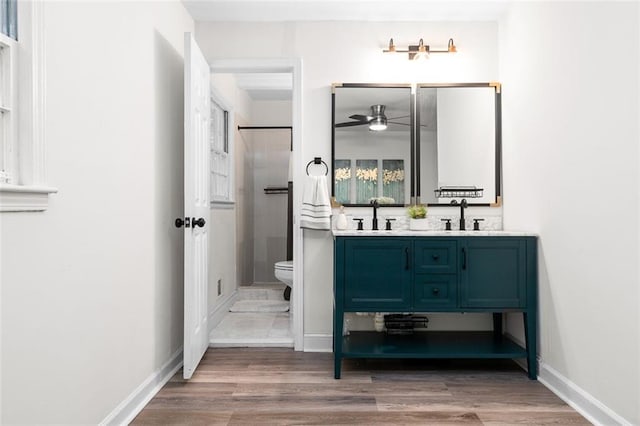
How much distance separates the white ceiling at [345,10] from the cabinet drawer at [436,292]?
185 centimetres

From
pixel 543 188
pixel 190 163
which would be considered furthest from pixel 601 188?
pixel 190 163

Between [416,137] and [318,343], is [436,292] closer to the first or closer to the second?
[318,343]

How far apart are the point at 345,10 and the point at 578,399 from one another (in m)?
2.77

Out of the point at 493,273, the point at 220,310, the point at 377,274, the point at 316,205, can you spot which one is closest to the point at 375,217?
the point at 316,205

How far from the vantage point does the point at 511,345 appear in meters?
2.83

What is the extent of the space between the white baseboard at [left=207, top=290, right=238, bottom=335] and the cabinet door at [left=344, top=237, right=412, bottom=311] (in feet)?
4.39

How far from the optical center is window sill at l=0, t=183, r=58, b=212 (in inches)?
50.9

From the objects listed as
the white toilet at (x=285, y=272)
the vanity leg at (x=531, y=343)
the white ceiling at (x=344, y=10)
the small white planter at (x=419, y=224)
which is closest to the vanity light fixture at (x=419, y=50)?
the white ceiling at (x=344, y=10)

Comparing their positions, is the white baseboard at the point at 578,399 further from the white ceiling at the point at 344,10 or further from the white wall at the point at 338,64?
the white ceiling at the point at 344,10

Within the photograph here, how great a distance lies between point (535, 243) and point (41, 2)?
2.72m

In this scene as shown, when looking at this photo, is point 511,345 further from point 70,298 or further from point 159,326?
point 70,298

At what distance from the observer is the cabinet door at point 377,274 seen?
2.67 metres

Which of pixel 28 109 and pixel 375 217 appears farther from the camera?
pixel 375 217

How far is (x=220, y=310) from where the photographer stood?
12.8 ft
